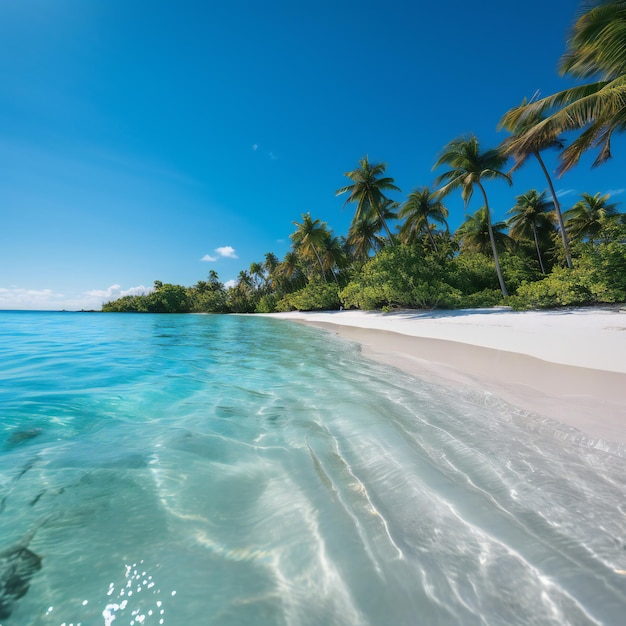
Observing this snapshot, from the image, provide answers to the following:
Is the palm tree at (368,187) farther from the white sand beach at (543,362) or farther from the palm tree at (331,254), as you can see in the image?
the white sand beach at (543,362)

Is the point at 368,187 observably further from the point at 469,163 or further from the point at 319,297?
the point at 319,297

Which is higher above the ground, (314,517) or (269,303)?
(269,303)

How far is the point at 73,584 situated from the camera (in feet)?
4.21

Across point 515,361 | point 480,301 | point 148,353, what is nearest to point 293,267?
point 480,301

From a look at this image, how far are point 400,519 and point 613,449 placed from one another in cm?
201

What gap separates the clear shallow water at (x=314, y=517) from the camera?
1156mm

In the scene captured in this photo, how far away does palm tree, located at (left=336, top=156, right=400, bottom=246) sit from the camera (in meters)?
21.6

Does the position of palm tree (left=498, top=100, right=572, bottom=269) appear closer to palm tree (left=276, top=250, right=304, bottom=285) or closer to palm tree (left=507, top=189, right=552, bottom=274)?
palm tree (left=507, top=189, right=552, bottom=274)

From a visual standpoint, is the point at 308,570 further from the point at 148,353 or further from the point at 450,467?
the point at 148,353

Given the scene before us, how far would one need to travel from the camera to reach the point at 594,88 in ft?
30.3

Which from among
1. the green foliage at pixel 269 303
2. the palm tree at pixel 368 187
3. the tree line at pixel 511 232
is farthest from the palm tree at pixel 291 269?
the palm tree at pixel 368 187

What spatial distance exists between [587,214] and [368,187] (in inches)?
754

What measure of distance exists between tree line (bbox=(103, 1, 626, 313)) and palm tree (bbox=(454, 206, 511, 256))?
95 millimetres

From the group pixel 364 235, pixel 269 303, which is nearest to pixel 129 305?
pixel 269 303
